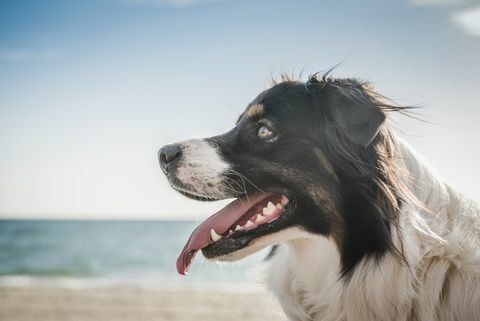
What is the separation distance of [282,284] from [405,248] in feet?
2.89

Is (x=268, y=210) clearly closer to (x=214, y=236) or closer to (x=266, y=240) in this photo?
(x=266, y=240)

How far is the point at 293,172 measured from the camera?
333 cm

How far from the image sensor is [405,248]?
9.97 feet

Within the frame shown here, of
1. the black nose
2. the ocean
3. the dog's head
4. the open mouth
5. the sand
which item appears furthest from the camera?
the ocean

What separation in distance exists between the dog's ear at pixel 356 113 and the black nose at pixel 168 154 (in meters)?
1.05

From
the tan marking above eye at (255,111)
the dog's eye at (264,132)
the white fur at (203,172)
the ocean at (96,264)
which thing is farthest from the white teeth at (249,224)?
the ocean at (96,264)

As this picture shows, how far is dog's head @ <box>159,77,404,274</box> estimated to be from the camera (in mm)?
3164

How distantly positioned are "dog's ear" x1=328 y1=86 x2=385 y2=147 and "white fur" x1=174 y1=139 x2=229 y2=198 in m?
0.79

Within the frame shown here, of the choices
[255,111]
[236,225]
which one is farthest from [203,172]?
[255,111]

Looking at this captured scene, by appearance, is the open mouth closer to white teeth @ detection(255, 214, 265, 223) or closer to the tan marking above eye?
white teeth @ detection(255, 214, 265, 223)

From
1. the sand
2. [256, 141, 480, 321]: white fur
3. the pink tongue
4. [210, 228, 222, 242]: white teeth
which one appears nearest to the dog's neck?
[256, 141, 480, 321]: white fur

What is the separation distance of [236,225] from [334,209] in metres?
0.62

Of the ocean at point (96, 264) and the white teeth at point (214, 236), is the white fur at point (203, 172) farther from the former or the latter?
the ocean at point (96, 264)

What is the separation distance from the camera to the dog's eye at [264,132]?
346cm
